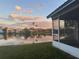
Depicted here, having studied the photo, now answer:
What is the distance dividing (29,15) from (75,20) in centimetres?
1269

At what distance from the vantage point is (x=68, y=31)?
1184 cm

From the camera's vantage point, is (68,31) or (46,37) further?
(46,37)

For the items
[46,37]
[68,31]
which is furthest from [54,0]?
[68,31]

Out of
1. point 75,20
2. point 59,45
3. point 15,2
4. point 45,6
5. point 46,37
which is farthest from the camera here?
point 45,6

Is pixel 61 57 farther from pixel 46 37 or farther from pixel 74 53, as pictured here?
pixel 46 37

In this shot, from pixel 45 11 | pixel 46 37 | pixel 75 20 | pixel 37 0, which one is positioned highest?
pixel 37 0

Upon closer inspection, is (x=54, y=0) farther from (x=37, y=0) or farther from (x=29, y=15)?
(x=29, y=15)

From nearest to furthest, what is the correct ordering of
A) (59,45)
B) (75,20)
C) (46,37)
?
(59,45)
(75,20)
(46,37)

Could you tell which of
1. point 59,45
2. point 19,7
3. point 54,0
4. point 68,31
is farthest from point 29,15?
point 59,45

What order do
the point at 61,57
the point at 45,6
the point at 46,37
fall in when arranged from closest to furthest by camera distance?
1. the point at 61,57
2. the point at 46,37
3. the point at 45,6

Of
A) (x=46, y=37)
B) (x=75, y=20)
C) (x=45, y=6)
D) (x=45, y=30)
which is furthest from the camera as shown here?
(x=45, y=6)

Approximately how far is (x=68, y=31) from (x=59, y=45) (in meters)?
2.93

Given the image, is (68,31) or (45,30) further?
(45,30)

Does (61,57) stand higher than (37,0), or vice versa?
(37,0)
